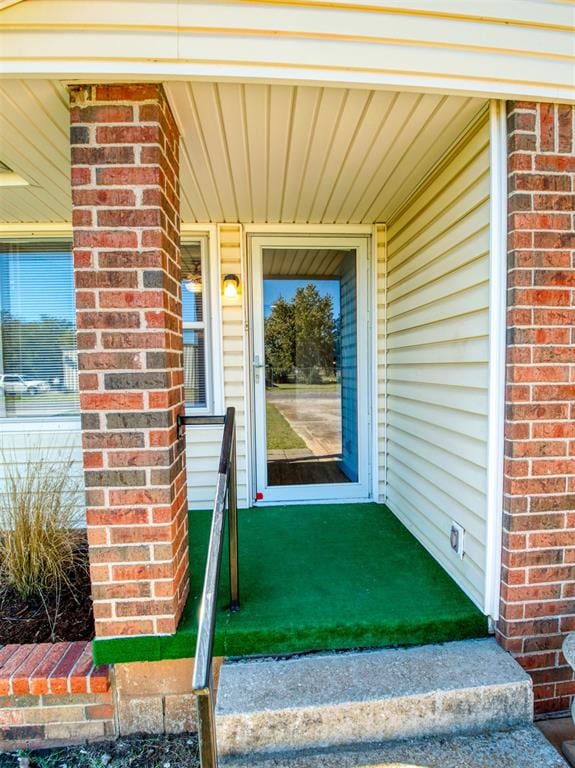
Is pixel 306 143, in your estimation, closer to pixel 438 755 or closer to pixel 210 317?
pixel 210 317

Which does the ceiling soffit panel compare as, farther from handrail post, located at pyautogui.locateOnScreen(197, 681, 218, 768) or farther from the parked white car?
handrail post, located at pyautogui.locateOnScreen(197, 681, 218, 768)

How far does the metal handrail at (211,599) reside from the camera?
3.28 feet

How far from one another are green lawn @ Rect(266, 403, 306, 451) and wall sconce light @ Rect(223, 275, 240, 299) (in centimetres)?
89

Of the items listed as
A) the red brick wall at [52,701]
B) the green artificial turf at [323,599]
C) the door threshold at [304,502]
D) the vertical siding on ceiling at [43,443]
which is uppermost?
the vertical siding on ceiling at [43,443]

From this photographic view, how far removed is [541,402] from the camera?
5.31 ft

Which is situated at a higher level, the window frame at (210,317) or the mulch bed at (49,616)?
the window frame at (210,317)

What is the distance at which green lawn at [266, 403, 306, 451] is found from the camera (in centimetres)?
314

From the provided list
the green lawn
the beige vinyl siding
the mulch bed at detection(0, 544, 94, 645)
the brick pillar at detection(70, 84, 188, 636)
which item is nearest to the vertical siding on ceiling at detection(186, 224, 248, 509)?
the green lawn

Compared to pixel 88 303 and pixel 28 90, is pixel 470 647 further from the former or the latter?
pixel 28 90

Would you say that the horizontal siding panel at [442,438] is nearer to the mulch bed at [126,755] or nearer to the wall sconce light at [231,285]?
the wall sconce light at [231,285]

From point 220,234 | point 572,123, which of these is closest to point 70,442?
point 220,234

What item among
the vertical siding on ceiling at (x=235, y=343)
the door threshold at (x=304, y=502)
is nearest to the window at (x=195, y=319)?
the vertical siding on ceiling at (x=235, y=343)

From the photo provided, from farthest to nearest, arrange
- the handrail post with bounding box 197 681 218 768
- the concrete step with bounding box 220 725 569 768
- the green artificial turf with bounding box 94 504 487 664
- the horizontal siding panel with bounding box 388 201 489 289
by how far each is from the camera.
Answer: the horizontal siding panel with bounding box 388 201 489 289 → the green artificial turf with bounding box 94 504 487 664 → the concrete step with bounding box 220 725 569 768 → the handrail post with bounding box 197 681 218 768

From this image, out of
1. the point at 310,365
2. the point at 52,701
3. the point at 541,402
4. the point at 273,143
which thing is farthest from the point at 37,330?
the point at 541,402
